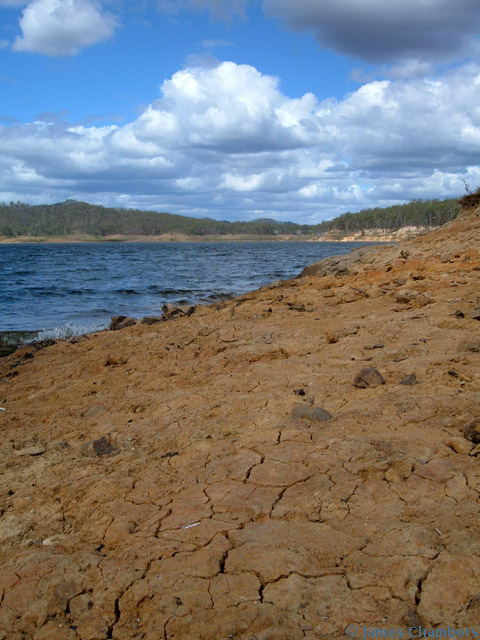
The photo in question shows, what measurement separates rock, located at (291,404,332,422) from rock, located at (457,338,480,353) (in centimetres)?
184

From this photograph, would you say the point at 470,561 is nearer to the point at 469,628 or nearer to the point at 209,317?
the point at 469,628

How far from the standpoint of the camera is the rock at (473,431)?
3182 millimetres

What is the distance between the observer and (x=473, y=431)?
3.20m

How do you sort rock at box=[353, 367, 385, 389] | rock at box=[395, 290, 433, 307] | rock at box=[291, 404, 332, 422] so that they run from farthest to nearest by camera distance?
rock at box=[395, 290, 433, 307], rock at box=[353, 367, 385, 389], rock at box=[291, 404, 332, 422]

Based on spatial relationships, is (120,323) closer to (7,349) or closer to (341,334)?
(7,349)

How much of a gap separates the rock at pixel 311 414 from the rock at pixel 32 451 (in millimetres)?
2201

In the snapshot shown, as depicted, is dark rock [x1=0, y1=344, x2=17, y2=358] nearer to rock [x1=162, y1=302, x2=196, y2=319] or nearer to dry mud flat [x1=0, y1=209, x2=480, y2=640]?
rock [x1=162, y1=302, x2=196, y2=319]

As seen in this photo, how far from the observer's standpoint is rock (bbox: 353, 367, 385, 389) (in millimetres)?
4445

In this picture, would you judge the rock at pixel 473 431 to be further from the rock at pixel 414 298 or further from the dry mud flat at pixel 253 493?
the rock at pixel 414 298

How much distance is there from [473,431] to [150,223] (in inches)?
7174

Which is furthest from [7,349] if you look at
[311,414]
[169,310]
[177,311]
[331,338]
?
[311,414]

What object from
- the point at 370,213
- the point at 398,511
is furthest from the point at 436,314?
the point at 370,213

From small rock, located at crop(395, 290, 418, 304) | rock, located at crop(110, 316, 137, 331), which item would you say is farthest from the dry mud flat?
rock, located at crop(110, 316, 137, 331)

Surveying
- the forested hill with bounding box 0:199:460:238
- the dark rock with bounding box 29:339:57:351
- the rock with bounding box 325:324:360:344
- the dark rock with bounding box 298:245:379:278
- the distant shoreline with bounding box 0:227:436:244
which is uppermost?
the forested hill with bounding box 0:199:460:238
